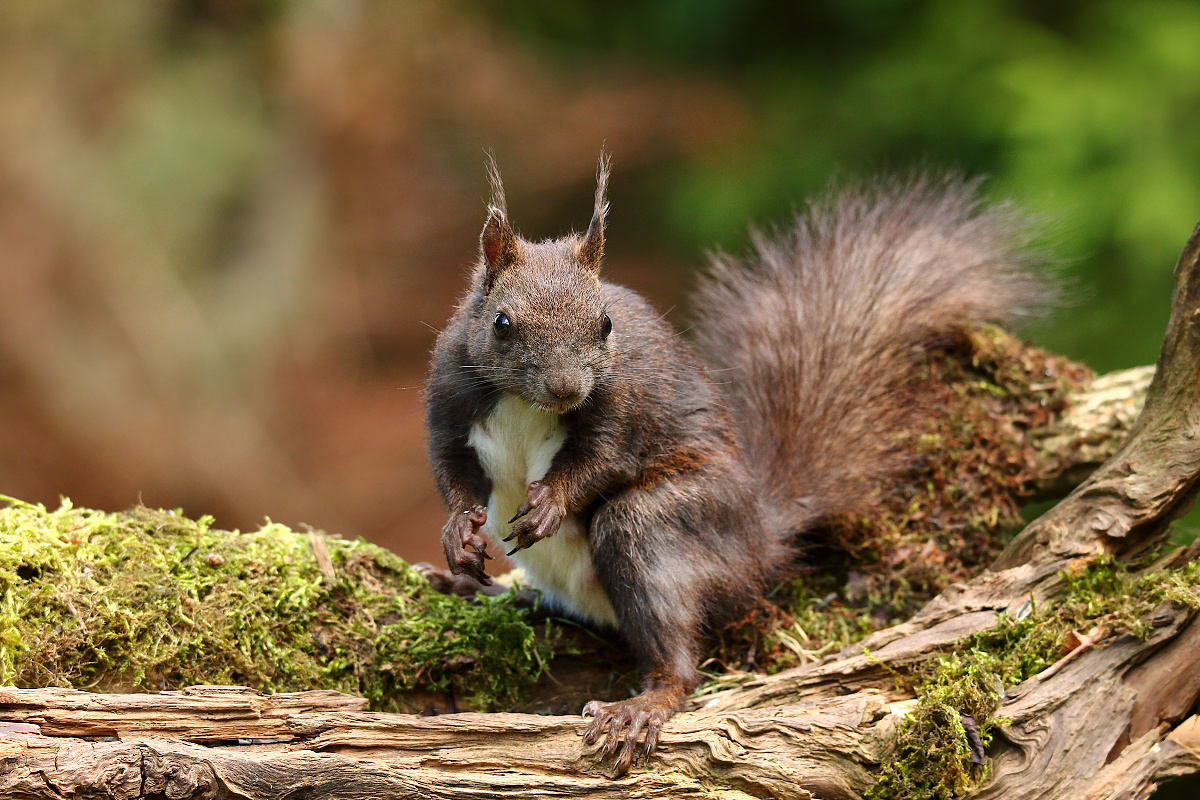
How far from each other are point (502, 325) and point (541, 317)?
0.10 m

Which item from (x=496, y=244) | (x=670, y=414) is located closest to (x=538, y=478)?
(x=670, y=414)

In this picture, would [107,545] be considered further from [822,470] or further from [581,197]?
[581,197]

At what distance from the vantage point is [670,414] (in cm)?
284

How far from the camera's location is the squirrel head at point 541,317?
2.45 meters

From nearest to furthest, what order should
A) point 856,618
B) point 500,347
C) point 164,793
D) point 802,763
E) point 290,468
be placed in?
point 164,793 → point 802,763 → point 500,347 → point 856,618 → point 290,468

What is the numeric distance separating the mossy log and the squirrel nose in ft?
2.47

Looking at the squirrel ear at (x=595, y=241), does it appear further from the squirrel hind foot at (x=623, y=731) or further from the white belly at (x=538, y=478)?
the squirrel hind foot at (x=623, y=731)

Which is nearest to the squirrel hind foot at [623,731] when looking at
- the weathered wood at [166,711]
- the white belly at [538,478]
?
the white belly at [538,478]

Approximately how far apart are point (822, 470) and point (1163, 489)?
97 cm

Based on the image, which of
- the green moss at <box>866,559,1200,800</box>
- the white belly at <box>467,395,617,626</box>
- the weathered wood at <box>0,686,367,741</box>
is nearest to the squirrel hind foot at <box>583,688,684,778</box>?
the white belly at <box>467,395,617,626</box>

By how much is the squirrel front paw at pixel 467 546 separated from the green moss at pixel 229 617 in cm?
26

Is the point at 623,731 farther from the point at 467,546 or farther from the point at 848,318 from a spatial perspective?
the point at 848,318

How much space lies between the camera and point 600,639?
294 cm

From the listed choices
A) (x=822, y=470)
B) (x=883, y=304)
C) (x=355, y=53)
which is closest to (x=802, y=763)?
(x=822, y=470)
